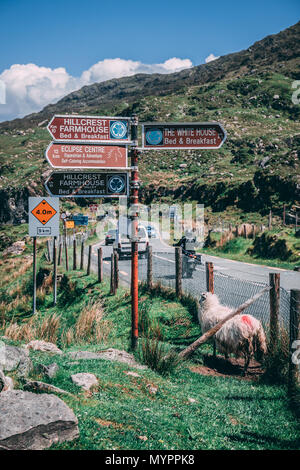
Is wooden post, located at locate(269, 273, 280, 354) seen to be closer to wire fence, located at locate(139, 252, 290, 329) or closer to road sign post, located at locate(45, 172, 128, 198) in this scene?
wire fence, located at locate(139, 252, 290, 329)

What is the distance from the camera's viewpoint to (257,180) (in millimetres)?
37750

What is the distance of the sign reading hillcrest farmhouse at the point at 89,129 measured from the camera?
21.4ft

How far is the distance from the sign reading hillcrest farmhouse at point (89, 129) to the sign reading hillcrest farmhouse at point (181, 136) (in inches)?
15.4

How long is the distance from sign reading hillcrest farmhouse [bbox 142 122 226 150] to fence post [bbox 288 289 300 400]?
2.92 m

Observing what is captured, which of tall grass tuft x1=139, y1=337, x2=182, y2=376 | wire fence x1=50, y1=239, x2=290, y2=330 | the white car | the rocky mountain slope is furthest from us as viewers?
the rocky mountain slope

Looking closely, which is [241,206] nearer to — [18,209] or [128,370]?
[18,209]

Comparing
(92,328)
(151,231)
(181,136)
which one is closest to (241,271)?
(92,328)

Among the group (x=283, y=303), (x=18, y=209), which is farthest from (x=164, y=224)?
(x=283, y=303)

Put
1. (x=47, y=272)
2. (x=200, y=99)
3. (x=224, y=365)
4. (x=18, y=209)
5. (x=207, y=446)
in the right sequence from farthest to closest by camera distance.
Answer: (x=200, y=99) < (x=18, y=209) < (x=47, y=272) < (x=224, y=365) < (x=207, y=446)

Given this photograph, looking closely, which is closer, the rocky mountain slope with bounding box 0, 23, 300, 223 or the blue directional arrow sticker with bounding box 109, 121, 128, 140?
the blue directional arrow sticker with bounding box 109, 121, 128, 140

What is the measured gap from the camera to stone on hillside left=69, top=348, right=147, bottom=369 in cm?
625

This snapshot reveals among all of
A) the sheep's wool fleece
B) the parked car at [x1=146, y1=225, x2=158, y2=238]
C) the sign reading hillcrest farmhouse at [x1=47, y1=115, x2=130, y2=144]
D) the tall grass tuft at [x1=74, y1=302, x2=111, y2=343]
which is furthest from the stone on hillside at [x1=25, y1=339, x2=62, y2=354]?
the parked car at [x1=146, y1=225, x2=158, y2=238]

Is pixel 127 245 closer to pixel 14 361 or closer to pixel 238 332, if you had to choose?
pixel 238 332

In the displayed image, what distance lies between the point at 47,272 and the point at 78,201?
3311cm
